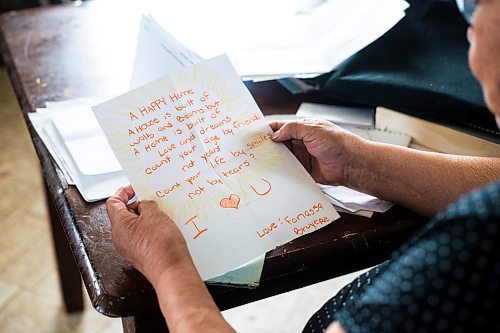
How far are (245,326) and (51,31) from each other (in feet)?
2.69

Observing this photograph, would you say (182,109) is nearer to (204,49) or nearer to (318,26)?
(204,49)

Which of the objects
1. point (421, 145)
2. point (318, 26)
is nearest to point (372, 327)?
point (421, 145)

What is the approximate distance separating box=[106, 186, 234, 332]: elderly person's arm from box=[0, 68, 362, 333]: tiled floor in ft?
2.91

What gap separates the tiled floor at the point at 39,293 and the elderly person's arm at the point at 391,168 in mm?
804

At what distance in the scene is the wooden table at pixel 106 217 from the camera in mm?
781

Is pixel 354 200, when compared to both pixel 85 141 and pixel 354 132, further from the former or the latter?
pixel 85 141

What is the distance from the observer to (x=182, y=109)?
0.90 meters

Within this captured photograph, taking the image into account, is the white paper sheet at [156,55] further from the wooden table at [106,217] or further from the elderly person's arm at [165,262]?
the elderly person's arm at [165,262]

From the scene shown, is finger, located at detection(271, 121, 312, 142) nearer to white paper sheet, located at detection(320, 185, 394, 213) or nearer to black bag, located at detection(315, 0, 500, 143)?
white paper sheet, located at detection(320, 185, 394, 213)

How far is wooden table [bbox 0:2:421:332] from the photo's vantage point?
0.78m

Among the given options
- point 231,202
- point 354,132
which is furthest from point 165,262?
point 354,132

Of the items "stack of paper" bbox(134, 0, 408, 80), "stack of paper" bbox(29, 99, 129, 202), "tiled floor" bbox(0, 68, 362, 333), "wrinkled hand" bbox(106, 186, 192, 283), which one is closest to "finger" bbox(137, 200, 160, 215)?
"wrinkled hand" bbox(106, 186, 192, 283)

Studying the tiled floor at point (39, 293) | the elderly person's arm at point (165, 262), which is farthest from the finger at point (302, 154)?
the tiled floor at point (39, 293)

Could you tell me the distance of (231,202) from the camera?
0.84 meters
